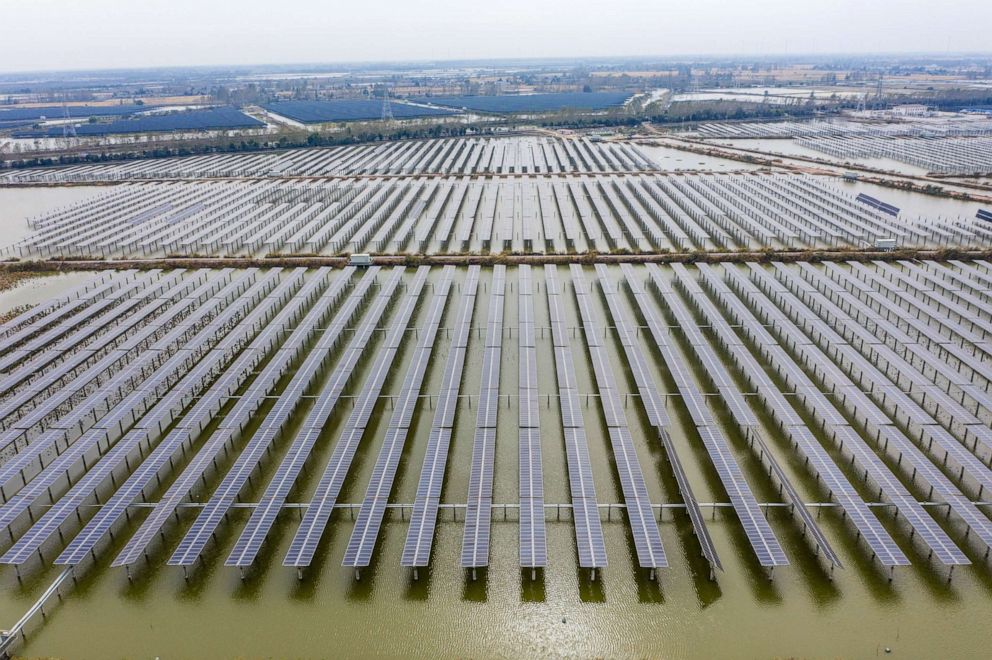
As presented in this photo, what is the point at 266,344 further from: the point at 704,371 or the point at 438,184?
the point at 438,184

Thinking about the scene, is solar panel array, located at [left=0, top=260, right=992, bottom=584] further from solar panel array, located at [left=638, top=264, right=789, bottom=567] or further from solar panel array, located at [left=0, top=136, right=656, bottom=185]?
solar panel array, located at [left=0, top=136, right=656, bottom=185]

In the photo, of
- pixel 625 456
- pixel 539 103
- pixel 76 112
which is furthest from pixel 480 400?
pixel 76 112

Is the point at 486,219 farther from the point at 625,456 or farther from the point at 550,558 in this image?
the point at 550,558

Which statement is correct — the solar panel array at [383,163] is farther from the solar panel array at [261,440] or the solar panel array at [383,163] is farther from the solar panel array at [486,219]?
the solar panel array at [261,440]

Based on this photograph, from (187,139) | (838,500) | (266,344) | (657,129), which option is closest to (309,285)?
(266,344)

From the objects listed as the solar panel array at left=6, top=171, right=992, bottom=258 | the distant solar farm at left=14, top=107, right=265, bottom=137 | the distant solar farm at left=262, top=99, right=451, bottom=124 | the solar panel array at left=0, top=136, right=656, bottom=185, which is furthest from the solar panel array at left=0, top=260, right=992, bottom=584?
the distant solar farm at left=262, top=99, right=451, bottom=124

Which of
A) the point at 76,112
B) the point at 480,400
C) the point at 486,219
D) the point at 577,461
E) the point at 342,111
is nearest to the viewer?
the point at 577,461
